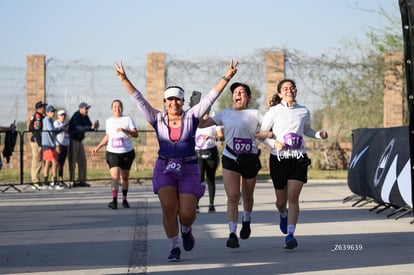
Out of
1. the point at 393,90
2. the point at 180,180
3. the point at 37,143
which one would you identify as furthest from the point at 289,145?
the point at 393,90

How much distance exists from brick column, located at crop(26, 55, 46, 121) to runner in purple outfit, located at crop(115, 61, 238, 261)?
65.8ft

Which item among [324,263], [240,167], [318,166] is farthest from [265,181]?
[324,263]

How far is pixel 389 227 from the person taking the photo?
14.3 metres

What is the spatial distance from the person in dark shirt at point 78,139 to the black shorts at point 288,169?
13.5 metres

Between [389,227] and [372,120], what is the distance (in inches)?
700

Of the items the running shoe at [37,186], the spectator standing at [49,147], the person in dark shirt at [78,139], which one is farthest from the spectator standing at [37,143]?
the person in dark shirt at [78,139]

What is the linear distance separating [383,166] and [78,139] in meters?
11.1

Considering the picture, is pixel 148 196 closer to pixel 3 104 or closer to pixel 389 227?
pixel 389 227

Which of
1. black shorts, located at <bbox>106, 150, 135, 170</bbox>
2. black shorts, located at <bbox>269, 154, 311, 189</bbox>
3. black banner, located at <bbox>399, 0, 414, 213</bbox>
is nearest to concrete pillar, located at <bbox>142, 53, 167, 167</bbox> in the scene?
black shorts, located at <bbox>106, 150, 135, 170</bbox>

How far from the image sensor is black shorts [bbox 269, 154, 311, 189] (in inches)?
474

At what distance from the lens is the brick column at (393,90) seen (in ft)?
100

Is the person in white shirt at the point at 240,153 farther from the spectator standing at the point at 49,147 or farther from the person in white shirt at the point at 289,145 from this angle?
the spectator standing at the point at 49,147

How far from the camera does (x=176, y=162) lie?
10625 mm

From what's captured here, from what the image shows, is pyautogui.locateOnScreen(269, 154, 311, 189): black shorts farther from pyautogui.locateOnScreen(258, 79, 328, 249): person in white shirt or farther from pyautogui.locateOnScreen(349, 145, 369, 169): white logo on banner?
pyautogui.locateOnScreen(349, 145, 369, 169): white logo on banner
